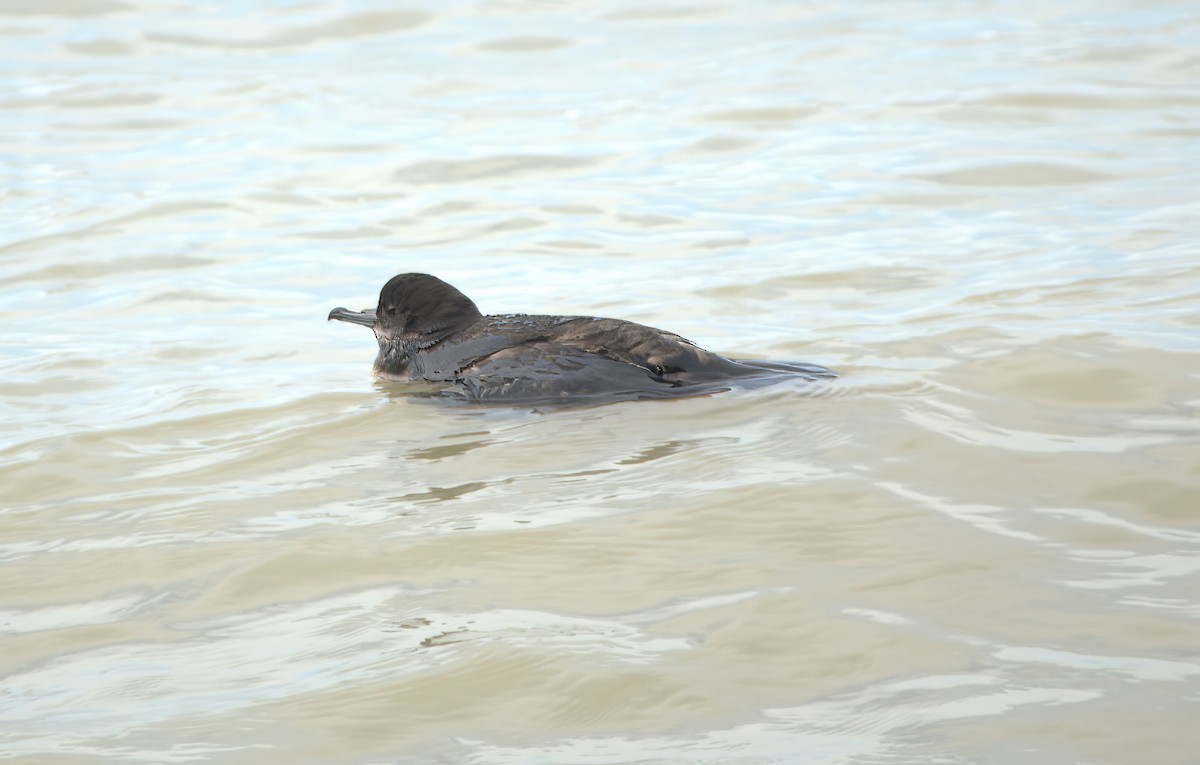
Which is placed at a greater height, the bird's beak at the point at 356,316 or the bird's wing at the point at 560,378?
the bird's beak at the point at 356,316

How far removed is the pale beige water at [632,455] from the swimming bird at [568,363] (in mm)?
186

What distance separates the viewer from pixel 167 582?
18.1ft

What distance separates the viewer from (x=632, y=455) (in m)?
6.58

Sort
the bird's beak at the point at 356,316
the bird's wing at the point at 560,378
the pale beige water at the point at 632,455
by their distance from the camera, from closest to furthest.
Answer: the pale beige water at the point at 632,455
the bird's wing at the point at 560,378
the bird's beak at the point at 356,316

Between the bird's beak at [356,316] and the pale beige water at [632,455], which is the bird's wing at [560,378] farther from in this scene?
the bird's beak at [356,316]

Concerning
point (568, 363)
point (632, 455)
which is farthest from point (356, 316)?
point (632, 455)

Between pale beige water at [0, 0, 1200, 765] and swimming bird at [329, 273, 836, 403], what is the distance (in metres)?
0.19

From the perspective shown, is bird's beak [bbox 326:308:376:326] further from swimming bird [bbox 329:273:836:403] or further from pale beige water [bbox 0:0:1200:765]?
swimming bird [bbox 329:273:836:403]

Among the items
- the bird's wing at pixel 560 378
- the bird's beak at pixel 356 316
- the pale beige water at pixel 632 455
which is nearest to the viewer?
the pale beige water at pixel 632 455

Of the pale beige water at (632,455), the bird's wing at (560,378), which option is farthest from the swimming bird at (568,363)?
the pale beige water at (632,455)

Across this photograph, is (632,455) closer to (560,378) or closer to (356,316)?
(560,378)

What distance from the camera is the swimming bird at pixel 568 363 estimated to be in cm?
737

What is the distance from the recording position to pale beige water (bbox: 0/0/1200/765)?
4352 mm

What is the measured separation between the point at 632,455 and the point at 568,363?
99cm
